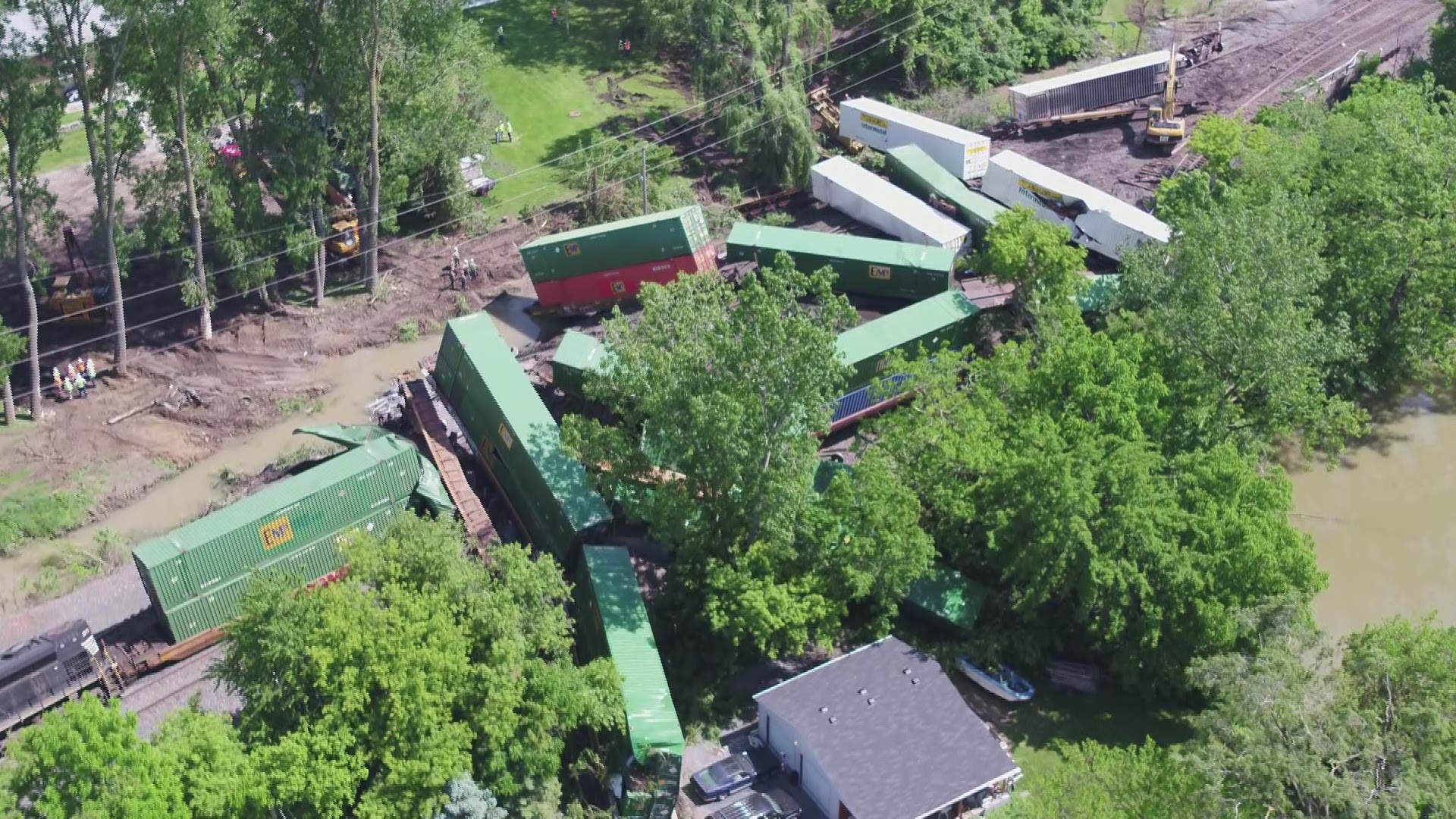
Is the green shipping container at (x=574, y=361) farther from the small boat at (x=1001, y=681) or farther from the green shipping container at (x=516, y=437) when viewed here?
the small boat at (x=1001, y=681)

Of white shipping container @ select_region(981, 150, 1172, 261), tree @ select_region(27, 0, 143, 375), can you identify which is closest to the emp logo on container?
tree @ select_region(27, 0, 143, 375)

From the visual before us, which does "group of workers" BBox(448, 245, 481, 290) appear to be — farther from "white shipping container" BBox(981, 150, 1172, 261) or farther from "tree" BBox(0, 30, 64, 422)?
"white shipping container" BBox(981, 150, 1172, 261)

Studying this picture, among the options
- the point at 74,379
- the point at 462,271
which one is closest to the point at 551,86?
the point at 462,271

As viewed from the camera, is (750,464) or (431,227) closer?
(750,464)

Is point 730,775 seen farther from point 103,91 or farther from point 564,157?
point 564,157

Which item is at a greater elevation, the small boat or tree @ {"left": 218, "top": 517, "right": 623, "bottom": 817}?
tree @ {"left": 218, "top": 517, "right": 623, "bottom": 817}

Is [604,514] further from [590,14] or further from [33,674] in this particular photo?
[590,14]
